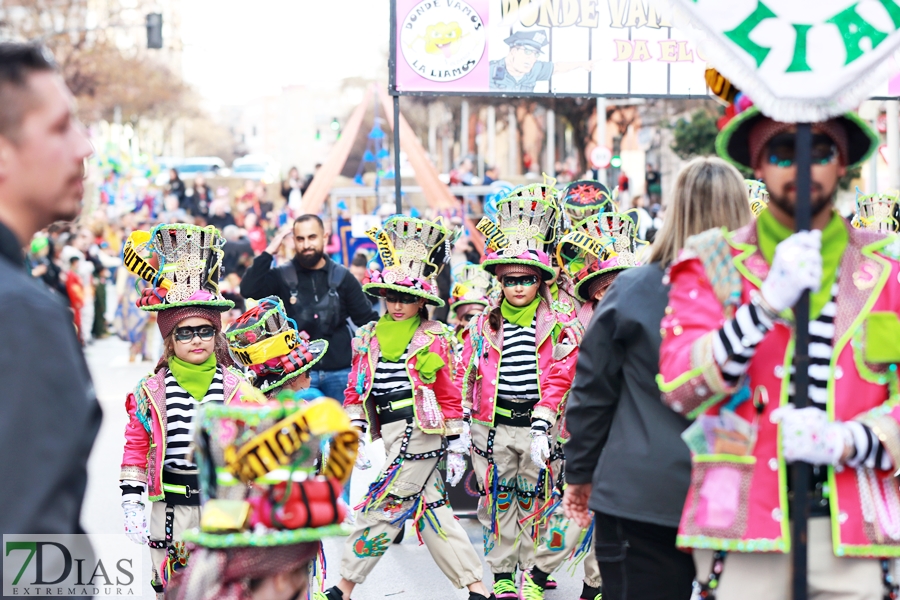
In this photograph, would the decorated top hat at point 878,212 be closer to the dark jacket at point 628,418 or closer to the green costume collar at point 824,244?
→ the dark jacket at point 628,418

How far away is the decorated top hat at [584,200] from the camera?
365 inches

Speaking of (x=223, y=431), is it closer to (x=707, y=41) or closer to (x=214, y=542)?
(x=214, y=542)

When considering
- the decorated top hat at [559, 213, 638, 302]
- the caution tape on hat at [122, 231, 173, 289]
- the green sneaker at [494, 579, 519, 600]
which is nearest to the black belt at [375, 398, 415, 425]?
the green sneaker at [494, 579, 519, 600]

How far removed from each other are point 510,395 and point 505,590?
1.14 m

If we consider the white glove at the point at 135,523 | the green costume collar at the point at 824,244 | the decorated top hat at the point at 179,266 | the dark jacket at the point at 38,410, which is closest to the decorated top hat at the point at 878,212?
the decorated top hat at the point at 179,266

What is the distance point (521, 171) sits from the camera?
54281 millimetres

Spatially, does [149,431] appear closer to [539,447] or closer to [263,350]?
[263,350]

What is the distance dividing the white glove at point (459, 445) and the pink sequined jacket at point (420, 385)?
0.07m

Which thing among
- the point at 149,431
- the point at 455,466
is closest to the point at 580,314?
the point at 455,466

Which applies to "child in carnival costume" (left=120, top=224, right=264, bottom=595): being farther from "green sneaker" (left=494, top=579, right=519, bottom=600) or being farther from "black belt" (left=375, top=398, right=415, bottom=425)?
"green sneaker" (left=494, top=579, right=519, bottom=600)

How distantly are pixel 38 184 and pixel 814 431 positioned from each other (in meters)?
1.89

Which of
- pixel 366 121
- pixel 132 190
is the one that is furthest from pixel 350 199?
pixel 132 190

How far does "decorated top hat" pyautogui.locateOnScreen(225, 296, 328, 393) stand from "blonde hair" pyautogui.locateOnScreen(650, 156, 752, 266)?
10.0 ft

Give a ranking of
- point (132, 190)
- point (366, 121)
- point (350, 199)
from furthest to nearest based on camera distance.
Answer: point (132, 190)
point (350, 199)
point (366, 121)
